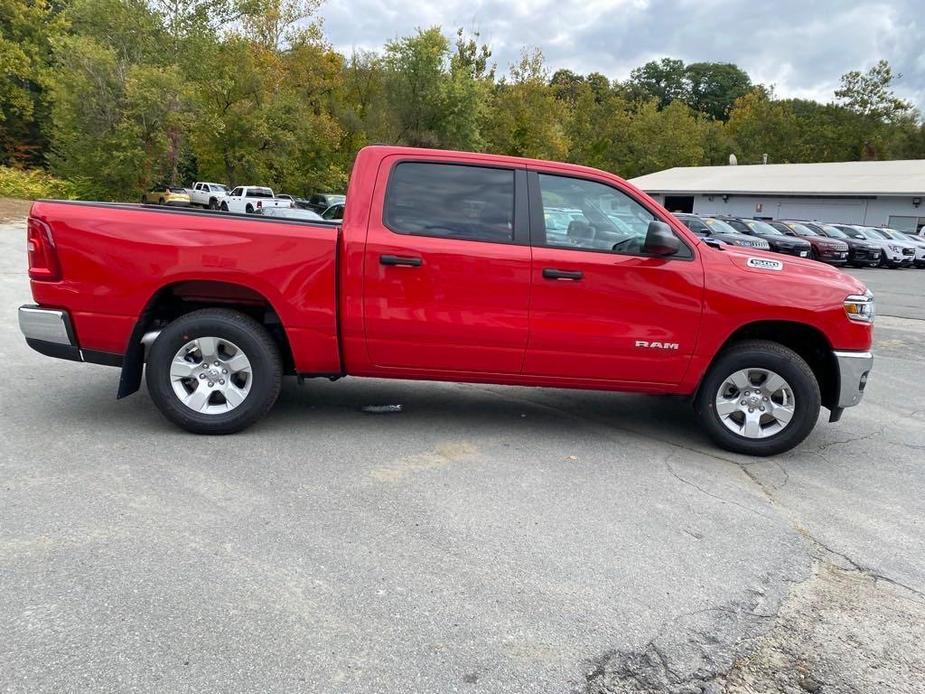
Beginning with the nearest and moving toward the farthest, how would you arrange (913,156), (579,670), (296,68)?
1. (579,670)
2. (296,68)
3. (913,156)

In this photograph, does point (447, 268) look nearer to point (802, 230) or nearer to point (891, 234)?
point (802, 230)

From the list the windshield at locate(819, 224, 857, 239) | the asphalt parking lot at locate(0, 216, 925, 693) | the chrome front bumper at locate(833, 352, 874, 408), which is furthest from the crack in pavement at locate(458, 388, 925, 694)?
the windshield at locate(819, 224, 857, 239)

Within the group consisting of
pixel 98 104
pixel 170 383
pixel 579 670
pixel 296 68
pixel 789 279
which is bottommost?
pixel 579 670

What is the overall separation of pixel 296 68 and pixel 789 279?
38542mm

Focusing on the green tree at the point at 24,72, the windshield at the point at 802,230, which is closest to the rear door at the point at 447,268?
the windshield at the point at 802,230

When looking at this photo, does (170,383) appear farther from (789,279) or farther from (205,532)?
(789,279)

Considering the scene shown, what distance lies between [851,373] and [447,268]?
2926 mm

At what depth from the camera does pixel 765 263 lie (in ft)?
16.6

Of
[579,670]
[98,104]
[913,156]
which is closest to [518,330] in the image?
[579,670]

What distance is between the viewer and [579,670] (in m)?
2.67

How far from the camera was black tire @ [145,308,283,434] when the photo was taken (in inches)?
188

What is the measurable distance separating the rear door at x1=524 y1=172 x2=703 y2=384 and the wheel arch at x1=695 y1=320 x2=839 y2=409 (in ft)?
1.49

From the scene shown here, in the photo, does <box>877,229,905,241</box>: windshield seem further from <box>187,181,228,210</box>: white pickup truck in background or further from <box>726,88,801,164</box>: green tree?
<box>726,88,801,164</box>: green tree

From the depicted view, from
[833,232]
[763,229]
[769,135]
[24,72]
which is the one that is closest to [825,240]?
[763,229]
